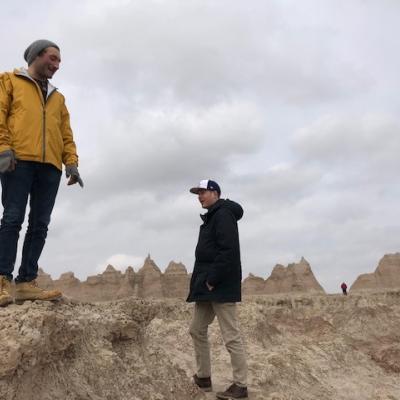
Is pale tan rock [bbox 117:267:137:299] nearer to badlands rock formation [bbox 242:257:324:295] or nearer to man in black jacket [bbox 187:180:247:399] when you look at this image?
badlands rock formation [bbox 242:257:324:295]

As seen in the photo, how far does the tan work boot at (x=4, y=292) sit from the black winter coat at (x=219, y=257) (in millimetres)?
1936

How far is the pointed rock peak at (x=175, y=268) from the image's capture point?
47344mm

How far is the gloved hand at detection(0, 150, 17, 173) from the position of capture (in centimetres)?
389

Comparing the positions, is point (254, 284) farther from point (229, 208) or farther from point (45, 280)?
point (229, 208)

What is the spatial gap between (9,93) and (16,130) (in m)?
0.35

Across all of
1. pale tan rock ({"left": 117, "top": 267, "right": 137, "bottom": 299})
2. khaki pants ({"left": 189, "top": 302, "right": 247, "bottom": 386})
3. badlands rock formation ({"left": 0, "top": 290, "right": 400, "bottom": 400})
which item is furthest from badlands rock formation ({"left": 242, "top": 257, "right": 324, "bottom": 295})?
khaki pants ({"left": 189, "top": 302, "right": 247, "bottom": 386})

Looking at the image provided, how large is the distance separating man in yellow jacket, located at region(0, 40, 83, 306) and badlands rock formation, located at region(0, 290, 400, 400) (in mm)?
366

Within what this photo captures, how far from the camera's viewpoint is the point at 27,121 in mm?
4168

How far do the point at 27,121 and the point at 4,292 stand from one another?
1.46m

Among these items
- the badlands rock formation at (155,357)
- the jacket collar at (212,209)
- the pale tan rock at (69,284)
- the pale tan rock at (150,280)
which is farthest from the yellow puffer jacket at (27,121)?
the pale tan rock at (69,284)

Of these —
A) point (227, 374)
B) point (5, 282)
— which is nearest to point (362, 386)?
point (227, 374)

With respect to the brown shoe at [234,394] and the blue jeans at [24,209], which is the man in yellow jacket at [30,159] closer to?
the blue jeans at [24,209]

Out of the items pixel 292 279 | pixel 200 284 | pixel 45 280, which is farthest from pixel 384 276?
pixel 200 284

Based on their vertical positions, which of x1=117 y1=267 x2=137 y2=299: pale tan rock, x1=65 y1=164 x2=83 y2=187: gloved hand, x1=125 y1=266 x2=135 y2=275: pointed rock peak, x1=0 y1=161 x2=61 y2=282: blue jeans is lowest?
x1=0 y1=161 x2=61 y2=282: blue jeans
